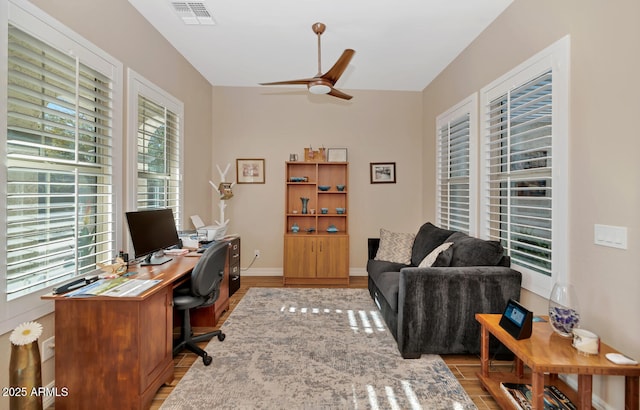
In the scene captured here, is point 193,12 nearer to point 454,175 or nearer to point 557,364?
point 454,175

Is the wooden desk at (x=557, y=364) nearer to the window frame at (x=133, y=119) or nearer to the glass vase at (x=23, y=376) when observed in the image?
the glass vase at (x=23, y=376)

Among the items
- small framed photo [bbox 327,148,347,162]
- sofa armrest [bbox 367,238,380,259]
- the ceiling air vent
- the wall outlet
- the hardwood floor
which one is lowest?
the hardwood floor

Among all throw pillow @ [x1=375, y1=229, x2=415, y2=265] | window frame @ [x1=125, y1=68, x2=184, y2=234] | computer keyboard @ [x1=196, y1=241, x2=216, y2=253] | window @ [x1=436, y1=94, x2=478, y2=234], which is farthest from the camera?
throw pillow @ [x1=375, y1=229, x2=415, y2=265]

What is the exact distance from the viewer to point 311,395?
200cm

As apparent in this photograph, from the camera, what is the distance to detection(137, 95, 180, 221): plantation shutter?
9.74ft

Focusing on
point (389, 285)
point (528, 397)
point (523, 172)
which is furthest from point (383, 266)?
point (528, 397)

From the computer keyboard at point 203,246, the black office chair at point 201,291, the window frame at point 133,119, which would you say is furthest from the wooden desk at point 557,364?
the window frame at point 133,119

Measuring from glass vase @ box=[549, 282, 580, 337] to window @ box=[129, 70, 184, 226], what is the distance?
3371 millimetres

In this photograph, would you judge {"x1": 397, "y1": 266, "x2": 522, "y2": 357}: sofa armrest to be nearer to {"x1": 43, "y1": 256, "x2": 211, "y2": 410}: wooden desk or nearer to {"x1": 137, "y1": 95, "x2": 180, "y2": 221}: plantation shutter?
{"x1": 43, "y1": 256, "x2": 211, "y2": 410}: wooden desk

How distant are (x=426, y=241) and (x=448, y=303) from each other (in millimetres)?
1203

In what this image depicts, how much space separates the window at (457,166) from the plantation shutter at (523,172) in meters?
0.32

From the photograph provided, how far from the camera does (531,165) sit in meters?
2.42

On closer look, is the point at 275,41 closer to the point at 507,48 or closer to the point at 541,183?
the point at 507,48

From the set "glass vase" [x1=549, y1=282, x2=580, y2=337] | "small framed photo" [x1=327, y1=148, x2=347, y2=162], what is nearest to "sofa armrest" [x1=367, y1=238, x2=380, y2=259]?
"small framed photo" [x1=327, y1=148, x2=347, y2=162]
